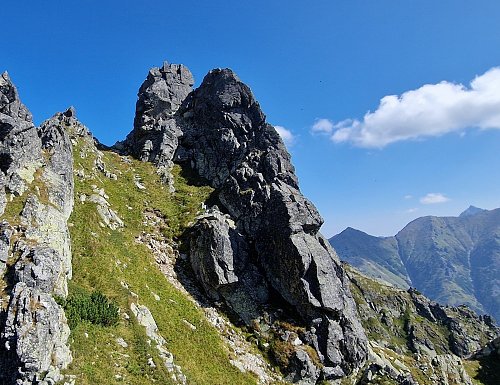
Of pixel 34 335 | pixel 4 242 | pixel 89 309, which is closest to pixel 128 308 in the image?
pixel 89 309

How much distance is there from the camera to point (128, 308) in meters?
31.5

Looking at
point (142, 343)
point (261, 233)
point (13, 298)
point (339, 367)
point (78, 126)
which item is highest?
point (78, 126)

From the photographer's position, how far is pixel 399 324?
18550 cm

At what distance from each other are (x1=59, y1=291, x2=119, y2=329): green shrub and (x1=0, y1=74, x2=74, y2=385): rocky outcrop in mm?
1072

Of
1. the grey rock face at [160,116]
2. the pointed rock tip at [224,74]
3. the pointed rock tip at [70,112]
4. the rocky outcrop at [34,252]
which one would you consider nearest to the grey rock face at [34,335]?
the rocky outcrop at [34,252]

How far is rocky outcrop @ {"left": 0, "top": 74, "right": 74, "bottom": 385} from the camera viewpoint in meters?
21.5

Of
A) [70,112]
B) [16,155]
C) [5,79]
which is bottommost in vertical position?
[16,155]

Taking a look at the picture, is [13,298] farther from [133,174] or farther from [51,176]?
[133,174]

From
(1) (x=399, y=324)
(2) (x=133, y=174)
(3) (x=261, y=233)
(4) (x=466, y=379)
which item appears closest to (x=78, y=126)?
(2) (x=133, y=174)

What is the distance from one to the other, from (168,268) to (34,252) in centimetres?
1984

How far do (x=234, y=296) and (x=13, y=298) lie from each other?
84.4 ft

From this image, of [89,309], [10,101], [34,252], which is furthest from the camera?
[10,101]

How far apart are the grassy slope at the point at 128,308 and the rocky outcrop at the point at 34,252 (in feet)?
6.01

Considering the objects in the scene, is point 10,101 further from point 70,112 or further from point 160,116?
point 160,116
